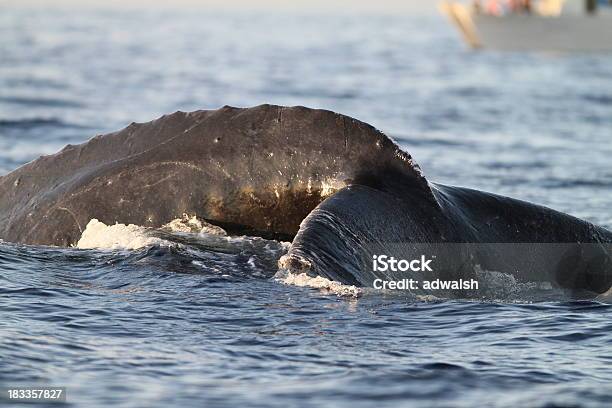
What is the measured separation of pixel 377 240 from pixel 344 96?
19937 millimetres

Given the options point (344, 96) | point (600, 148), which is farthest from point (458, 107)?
point (600, 148)

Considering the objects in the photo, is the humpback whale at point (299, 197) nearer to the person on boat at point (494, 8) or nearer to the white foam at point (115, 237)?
the white foam at point (115, 237)

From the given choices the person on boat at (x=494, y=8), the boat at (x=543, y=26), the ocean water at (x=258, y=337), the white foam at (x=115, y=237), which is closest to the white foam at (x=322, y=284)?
the ocean water at (x=258, y=337)

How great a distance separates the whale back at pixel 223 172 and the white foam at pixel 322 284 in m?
0.83

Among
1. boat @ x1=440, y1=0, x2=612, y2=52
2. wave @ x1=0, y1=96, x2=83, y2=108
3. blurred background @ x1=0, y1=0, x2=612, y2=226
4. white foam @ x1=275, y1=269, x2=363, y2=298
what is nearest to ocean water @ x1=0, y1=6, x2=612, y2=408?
white foam @ x1=275, y1=269, x2=363, y2=298

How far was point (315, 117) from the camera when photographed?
7406 millimetres

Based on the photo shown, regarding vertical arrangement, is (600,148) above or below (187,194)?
above

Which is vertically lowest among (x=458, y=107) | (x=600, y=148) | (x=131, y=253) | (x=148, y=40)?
(x=131, y=253)

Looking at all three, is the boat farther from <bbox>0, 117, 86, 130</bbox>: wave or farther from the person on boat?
<bbox>0, 117, 86, 130</bbox>: wave

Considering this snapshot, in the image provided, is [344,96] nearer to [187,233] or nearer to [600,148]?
→ [600,148]

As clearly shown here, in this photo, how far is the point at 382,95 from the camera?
26609mm

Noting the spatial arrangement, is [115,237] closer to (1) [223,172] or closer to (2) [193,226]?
(2) [193,226]

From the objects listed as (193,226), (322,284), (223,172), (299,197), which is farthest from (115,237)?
(322,284)

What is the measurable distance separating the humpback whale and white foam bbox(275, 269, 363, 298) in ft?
0.40
